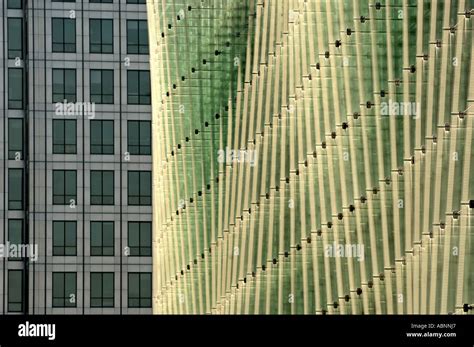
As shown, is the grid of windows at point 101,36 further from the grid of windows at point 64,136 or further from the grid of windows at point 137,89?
the grid of windows at point 64,136

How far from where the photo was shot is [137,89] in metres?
85.2

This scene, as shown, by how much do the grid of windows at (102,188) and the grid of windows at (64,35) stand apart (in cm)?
716

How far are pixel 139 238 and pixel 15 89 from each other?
10.9 metres

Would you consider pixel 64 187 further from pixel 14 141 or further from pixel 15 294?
pixel 15 294

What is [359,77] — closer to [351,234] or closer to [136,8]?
[351,234]

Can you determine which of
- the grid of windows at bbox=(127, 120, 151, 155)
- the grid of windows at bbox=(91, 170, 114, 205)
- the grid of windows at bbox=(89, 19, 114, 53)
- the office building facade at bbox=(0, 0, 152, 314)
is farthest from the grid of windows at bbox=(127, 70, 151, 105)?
the grid of windows at bbox=(91, 170, 114, 205)

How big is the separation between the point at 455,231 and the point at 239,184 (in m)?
20.1

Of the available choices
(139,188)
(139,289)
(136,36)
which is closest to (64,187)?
(139,188)

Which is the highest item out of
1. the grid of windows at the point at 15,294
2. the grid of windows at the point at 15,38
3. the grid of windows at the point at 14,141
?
the grid of windows at the point at 15,38

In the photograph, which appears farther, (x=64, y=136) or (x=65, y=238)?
(x=64, y=136)

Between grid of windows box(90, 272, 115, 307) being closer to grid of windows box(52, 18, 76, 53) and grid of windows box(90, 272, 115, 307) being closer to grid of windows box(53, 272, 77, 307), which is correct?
grid of windows box(53, 272, 77, 307)

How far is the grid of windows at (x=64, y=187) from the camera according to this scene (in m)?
84.7

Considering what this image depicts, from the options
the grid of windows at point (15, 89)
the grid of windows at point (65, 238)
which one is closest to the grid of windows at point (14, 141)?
the grid of windows at point (15, 89)
